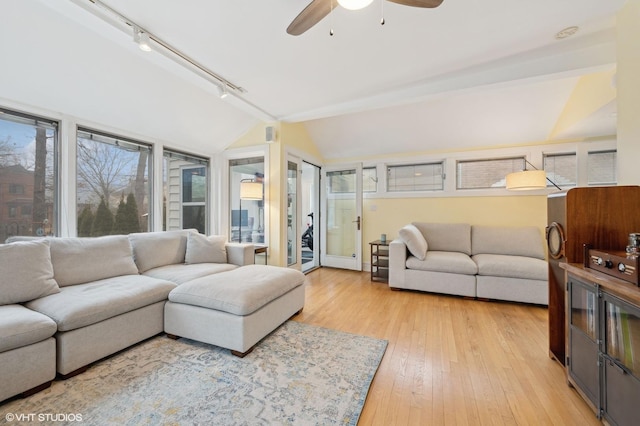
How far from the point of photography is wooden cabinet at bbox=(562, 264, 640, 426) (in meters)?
1.12

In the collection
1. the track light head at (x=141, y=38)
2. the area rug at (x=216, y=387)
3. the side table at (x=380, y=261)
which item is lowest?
the area rug at (x=216, y=387)

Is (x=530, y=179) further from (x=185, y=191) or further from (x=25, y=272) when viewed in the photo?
(x=25, y=272)

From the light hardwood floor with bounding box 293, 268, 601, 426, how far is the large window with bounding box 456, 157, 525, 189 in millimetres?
1890

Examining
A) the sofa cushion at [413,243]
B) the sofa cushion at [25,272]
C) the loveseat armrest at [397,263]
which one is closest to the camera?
the sofa cushion at [25,272]

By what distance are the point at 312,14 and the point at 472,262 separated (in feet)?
10.8

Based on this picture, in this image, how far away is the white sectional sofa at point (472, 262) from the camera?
300cm

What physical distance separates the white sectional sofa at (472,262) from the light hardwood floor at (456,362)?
176mm

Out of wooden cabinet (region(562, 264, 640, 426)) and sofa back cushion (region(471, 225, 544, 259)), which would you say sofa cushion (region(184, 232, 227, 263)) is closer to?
wooden cabinet (region(562, 264, 640, 426))

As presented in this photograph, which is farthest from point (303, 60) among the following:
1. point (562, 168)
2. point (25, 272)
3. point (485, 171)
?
point (562, 168)

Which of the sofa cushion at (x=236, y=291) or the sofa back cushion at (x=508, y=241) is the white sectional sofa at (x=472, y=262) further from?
the sofa cushion at (x=236, y=291)

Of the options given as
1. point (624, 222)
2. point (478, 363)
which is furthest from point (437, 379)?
point (624, 222)

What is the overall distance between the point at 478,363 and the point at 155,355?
2461mm
